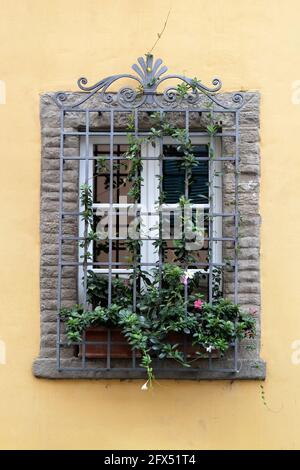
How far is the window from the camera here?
399cm

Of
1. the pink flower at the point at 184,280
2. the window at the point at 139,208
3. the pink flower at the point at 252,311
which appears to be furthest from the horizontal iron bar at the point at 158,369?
the pink flower at the point at 184,280

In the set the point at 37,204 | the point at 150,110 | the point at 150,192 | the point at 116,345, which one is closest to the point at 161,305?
the point at 116,345

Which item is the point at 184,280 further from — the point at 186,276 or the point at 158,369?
the point at 158,369

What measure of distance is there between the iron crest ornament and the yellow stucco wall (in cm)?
11

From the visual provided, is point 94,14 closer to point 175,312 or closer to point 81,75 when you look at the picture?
point 81,75

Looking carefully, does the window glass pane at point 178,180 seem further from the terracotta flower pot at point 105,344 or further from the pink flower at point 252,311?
the terracotta flower pot at point 105,344

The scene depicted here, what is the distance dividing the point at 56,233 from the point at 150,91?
1.08m

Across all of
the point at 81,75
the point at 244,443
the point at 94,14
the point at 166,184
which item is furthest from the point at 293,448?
the point at 94,14

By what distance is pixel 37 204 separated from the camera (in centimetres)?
417

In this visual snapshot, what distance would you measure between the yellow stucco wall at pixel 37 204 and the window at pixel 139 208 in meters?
0.09

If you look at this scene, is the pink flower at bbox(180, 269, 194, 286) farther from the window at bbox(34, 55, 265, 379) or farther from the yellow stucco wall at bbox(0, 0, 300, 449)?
the yellow stucco wall at bbox(0, 0, 300, 449)

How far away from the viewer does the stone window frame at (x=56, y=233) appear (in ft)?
13.3

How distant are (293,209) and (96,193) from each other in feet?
4.19

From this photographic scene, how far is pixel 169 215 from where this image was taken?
13.5ft
